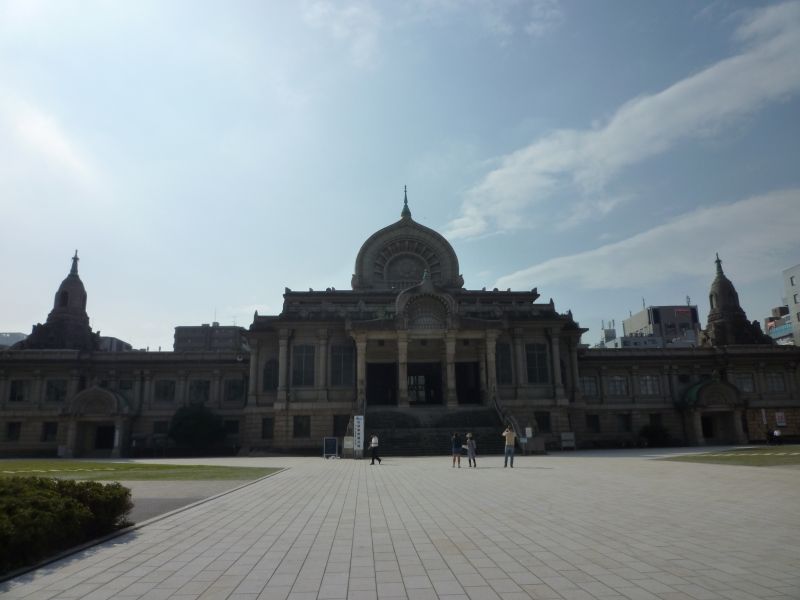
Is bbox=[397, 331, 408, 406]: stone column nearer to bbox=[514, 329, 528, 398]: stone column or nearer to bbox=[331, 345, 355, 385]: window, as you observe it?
bbox=[331, 345, 355, 385]: window

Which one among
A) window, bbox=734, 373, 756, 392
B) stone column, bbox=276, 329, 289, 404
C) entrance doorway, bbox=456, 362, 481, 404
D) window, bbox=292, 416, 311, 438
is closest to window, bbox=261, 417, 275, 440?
window, bbox=292, 416, 311, 438

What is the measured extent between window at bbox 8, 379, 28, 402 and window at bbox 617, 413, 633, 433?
60967mm

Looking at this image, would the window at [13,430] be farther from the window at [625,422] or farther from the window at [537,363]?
the window at [625,422]

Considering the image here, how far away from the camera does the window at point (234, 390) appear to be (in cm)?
6116

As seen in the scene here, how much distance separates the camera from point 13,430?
2277 inches

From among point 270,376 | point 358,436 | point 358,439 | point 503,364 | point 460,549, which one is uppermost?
point 503,364

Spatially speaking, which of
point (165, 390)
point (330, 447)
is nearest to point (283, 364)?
point (330, 447)

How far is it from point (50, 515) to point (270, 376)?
153 ft

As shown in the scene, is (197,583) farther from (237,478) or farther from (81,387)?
(81,387)

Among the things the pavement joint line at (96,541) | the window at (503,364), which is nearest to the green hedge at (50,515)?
the pavement joint line at (96,541)

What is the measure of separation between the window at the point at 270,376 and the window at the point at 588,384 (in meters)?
31.6

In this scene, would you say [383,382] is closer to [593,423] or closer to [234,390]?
[234,390]

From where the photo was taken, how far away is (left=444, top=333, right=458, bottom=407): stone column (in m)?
50.2

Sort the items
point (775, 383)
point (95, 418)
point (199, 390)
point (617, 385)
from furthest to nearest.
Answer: point (617, 385), point (775, 383), point (199, 390), point (95, 418)
